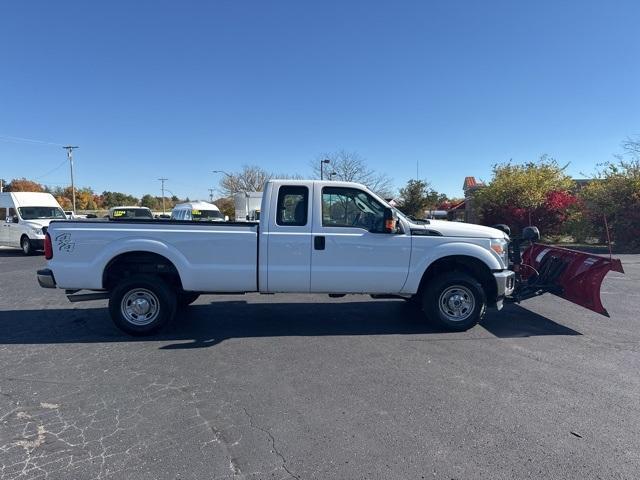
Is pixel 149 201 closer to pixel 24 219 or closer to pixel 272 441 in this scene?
pixel 24 219

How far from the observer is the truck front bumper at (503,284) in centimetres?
595

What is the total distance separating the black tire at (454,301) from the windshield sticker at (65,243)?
15.9 ft

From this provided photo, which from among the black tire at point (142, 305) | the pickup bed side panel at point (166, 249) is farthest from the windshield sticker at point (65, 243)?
the black tire at point (142, 305)

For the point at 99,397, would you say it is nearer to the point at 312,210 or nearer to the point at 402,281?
the point at 312,210

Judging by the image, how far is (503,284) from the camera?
596cm

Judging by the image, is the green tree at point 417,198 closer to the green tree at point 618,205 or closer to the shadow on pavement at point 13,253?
the green tree at point 618,205

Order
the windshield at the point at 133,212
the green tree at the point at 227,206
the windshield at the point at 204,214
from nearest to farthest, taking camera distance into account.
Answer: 1. the windshield at the point at 133,212
2. the windshield at the point at 204,214
3. the green tree at the point at 227,206

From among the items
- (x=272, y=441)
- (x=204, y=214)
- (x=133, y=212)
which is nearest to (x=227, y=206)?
(x=204, y=214)

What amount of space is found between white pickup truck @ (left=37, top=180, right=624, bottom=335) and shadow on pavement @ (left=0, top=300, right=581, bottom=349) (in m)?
0.47

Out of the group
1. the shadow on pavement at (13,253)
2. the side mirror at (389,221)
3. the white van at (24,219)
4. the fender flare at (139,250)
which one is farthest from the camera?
the shadow on pavement at (13,253)

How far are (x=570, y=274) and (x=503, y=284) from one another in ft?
4.81

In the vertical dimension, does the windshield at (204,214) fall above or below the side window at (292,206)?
below

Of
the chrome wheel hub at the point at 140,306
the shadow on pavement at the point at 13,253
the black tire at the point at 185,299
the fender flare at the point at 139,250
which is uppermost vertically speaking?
the fender flare at the point at 139,250

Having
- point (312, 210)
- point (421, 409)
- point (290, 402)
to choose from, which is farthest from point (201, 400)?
point (312, 210)
